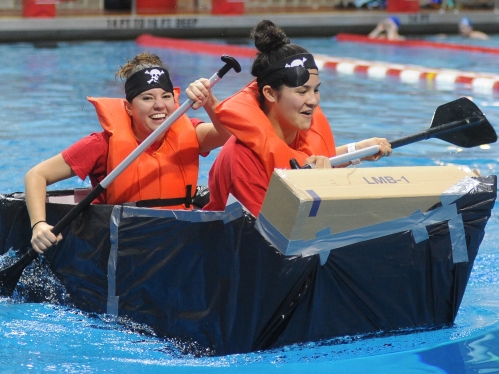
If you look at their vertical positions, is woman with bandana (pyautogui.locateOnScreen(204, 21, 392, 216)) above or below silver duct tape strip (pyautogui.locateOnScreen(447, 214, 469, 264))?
above

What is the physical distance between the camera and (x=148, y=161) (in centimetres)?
400

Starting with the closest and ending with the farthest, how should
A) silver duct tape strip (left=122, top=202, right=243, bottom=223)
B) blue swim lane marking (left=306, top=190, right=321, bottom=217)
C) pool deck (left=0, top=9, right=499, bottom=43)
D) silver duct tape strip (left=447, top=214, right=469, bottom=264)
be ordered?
blue swim lane marking (left=306, top=190, right=321, bottom=217) < silver duct tape strip (left=122, top=202, right=243, bottom=223) < silver duct tape strip (left=447, top=214, right=469, bottom=264) < pool deck (left=0, top=9, right=499, bottom=43)

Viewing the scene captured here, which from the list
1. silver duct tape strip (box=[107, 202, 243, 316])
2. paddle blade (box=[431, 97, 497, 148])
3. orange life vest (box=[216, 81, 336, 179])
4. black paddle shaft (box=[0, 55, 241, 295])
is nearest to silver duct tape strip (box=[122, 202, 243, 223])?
silver duct tape strip (box=[107, 202, 243, 316])

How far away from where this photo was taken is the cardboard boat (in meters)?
3.13

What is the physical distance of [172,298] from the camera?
11.5 feet

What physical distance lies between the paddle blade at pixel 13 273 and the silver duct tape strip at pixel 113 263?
0.47 metres

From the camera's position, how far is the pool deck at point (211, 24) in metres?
14.6

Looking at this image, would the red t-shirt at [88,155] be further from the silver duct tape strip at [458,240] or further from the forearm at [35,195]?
the silver duct tape strip at [458,240]

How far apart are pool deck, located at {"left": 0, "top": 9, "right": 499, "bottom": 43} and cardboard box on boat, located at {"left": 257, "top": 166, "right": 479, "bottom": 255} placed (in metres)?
12.1

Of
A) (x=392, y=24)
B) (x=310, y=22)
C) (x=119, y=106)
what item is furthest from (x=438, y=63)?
(x=119, y=106)

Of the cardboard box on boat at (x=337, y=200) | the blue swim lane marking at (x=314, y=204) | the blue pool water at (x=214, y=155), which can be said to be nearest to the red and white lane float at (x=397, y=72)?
the blue pool water at (x=214, y=155)

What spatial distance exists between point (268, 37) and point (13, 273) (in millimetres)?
1631

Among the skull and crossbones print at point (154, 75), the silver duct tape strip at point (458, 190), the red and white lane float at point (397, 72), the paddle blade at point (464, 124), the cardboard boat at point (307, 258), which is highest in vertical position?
the skull and crossbones print at point (154, 75)

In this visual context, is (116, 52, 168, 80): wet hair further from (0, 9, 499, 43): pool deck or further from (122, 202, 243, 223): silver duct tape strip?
(0, 9, 499, 43): pool deck
